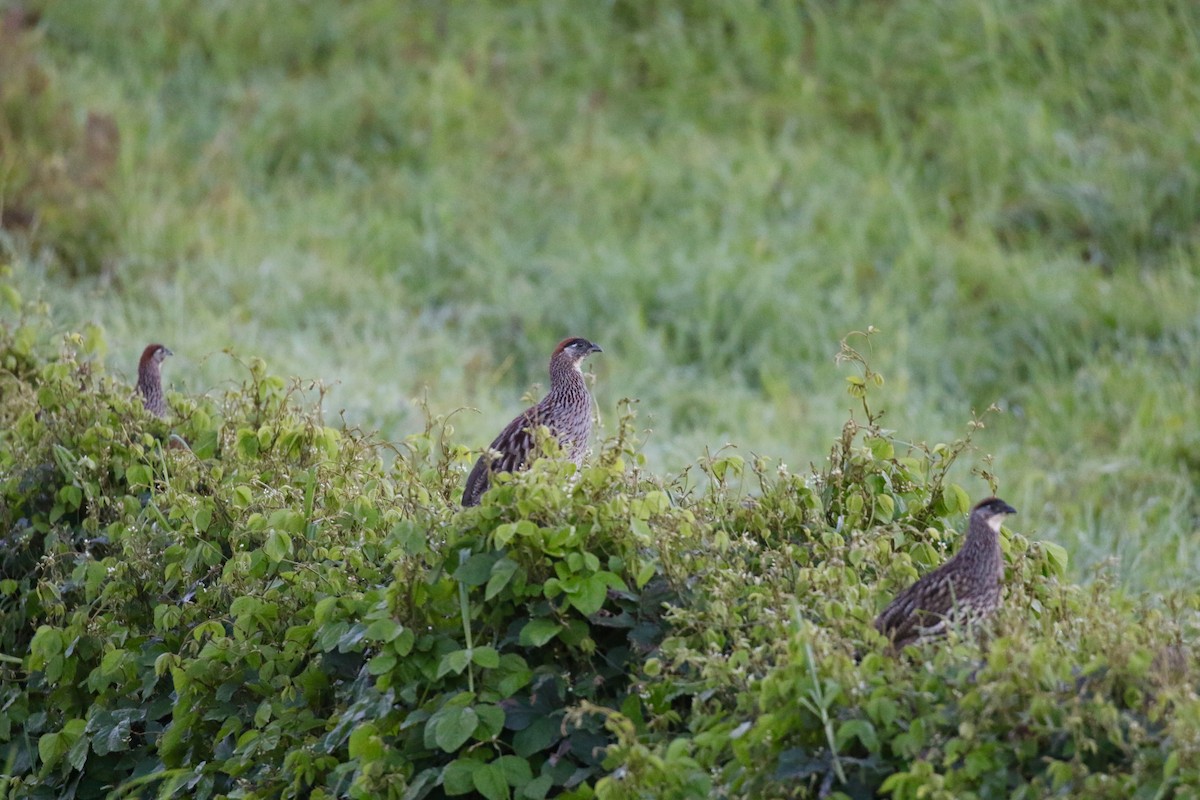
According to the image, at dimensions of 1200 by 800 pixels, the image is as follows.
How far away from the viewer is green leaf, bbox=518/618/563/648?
11.5 ft

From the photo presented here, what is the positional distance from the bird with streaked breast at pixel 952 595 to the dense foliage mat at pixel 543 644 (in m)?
0.09

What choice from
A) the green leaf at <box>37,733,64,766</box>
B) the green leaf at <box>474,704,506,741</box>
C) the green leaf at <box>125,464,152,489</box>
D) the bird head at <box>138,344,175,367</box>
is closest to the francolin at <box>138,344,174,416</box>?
the bird head at <box>138,344,175,367</box>

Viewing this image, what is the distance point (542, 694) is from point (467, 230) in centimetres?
753

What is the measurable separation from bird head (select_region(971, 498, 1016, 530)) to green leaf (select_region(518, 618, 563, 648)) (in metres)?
1.06

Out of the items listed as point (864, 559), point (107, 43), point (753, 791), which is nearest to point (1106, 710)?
point (753, 791)

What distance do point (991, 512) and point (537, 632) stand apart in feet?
A: 3.79

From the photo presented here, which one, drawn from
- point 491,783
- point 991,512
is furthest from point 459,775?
point 991,512

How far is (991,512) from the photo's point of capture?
3.79m

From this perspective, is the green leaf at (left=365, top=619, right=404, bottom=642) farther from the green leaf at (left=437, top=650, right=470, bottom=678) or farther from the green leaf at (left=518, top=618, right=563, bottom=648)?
the green leaf at (left=518, top=618, right=563, bottom=648)

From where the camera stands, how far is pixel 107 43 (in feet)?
42.4

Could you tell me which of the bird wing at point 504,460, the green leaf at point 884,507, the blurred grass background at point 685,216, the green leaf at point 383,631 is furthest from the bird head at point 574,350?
the green leaf at point 383,631

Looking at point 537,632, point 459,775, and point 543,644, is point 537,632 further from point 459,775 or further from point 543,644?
point 459,775

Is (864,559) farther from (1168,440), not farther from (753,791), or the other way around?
(1168,440)

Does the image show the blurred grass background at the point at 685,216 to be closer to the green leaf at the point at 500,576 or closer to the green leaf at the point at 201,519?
the green leaf at the point at 201,519
